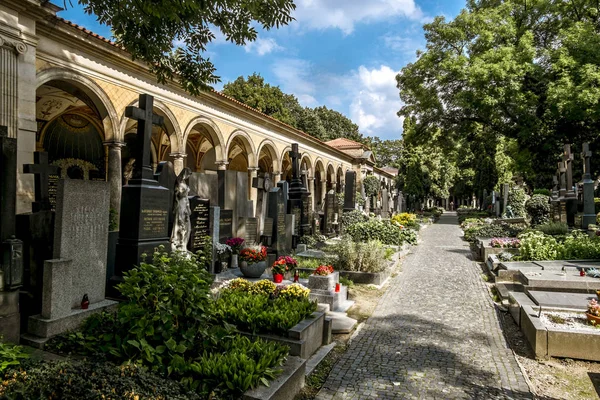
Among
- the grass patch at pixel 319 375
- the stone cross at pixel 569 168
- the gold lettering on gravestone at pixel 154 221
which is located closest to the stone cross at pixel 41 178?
the gold lettering on gravestone at pixel 154 221

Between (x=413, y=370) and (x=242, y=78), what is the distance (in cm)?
3817

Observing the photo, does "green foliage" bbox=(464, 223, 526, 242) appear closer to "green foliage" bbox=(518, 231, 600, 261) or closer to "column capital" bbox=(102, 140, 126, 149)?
"green foliage" bbox=(518, 231, 600, 261)

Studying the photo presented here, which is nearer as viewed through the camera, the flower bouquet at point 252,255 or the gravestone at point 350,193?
the flower bouquet at point 252,255

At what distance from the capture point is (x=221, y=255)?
9.26 m

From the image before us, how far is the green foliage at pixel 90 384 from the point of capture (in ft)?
8.93

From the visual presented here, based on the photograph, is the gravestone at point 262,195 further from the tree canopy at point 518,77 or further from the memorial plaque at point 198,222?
the tree canopy at point 518,77

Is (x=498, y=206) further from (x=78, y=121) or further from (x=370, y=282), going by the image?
(x=78, y=121)

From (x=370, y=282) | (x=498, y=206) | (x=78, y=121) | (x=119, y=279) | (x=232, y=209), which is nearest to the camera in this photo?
(x=119, y=279)

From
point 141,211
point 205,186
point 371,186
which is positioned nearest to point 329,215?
point 205,186

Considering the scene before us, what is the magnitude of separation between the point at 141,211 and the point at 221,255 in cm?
282

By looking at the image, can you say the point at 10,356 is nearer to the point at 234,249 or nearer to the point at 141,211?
the point at 141,211

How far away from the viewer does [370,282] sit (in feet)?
30.6

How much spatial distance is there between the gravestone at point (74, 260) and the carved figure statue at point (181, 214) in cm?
242

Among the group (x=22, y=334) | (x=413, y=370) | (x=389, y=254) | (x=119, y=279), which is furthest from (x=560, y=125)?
(x=22, y=334)
